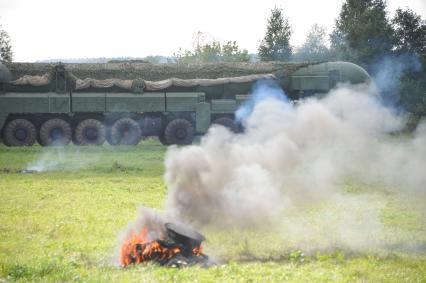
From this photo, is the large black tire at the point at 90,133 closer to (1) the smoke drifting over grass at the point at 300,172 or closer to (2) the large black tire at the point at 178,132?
(2) the large black tire at the point at 178,132

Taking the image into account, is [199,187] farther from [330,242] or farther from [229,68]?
[229,68]

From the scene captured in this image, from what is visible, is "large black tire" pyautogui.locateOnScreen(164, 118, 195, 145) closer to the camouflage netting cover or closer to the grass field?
the camouflage netting cover

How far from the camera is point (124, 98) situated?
33.7 metres

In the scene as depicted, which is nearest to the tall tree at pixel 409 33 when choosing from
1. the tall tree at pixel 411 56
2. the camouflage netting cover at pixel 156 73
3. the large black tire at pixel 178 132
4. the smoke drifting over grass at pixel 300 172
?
the tall tree at pixel 411 56

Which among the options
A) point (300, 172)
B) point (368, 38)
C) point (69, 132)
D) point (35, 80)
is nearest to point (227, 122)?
point (69, 132)

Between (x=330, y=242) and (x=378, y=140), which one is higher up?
(x=378, y=140)

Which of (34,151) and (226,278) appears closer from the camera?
(226,278)

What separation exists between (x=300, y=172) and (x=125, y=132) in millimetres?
21378

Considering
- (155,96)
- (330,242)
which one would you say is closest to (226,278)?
(330,242)

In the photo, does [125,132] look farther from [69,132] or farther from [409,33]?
[409,33]

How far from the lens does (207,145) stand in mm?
11609

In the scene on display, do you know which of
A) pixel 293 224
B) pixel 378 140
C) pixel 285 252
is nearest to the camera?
pixel 285 252

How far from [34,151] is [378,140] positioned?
18.4m

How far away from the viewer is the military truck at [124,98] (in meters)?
32.9
